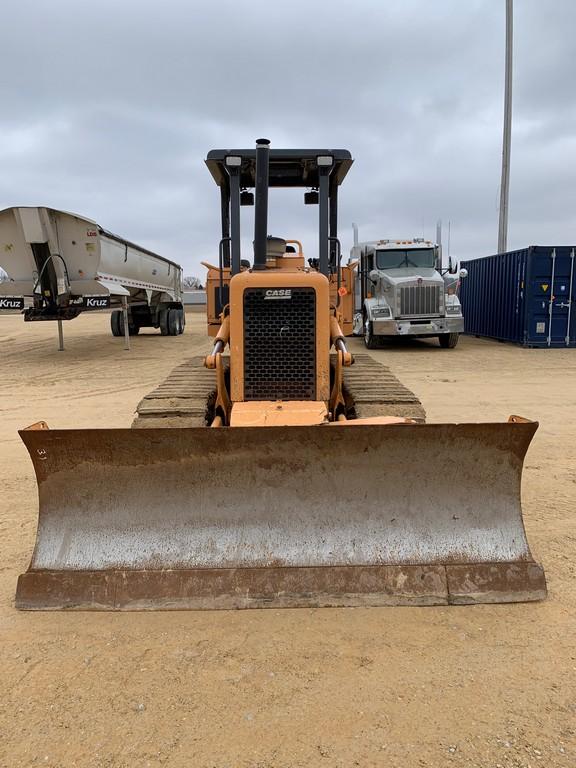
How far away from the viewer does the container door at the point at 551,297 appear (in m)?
14.8

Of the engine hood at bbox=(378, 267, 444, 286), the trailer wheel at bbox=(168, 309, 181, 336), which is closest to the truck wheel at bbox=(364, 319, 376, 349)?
the engine hood at bbox=(378, 267, 444, 286)

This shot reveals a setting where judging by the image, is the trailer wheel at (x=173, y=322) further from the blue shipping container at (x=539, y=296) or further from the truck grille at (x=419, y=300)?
the blue shipping container at (x=539, y=296)

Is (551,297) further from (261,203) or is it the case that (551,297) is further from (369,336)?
(261,203)

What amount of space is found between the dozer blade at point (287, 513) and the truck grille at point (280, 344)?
112 centimetres

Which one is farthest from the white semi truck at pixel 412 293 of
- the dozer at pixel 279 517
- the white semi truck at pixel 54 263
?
the dozer at pixel 279 517

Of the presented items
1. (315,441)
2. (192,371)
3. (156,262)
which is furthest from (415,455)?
(156,262)

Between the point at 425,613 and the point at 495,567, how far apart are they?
0.42 m

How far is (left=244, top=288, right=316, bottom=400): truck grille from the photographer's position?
393 cm

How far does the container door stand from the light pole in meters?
6.63

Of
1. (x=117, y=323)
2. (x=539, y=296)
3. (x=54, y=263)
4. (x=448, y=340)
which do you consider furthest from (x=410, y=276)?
(x=117, y=323)

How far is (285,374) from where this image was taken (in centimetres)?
397

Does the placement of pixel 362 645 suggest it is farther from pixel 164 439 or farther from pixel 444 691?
pixel 164 439

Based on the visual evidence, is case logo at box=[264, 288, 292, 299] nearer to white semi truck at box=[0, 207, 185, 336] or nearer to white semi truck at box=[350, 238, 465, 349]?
white semi truck at box=[0, 207, 185, 336]

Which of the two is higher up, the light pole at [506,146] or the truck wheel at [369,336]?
the light pole at [506,146]
